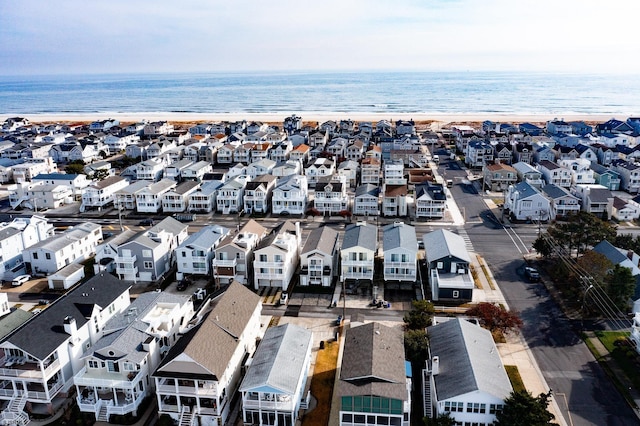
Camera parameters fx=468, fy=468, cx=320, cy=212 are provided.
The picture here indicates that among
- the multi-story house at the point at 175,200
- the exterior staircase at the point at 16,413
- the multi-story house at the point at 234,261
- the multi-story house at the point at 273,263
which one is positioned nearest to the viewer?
the exterior staircase at the point at 16,413

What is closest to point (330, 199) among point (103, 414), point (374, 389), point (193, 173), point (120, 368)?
point (193, 173)

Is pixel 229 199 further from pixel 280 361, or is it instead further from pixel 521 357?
pixel 521 357

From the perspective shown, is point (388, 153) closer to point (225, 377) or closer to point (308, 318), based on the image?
point (308, 318)

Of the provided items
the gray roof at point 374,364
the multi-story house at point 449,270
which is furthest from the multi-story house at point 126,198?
the gray roof at point 374,364

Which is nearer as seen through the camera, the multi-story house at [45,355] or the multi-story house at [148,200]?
the multi-story house at [45,355]

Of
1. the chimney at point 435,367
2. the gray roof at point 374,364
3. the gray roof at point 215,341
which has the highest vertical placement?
the gray roof at point 215,341

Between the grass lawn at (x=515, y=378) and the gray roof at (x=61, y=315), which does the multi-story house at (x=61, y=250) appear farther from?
the grass lawn at (x=515, y=378)

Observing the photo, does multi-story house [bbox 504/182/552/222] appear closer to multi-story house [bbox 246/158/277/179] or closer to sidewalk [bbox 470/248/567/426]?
sidewalk [bbox 470/248/567/426]
